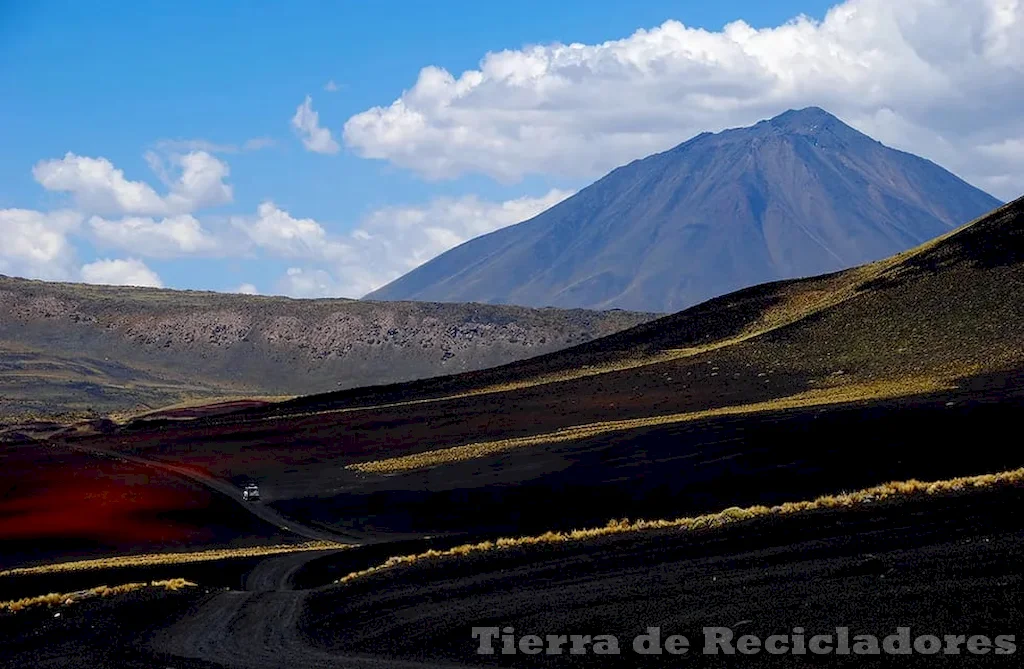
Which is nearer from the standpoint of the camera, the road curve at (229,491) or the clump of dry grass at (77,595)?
the clump of dry grass at (77,595)

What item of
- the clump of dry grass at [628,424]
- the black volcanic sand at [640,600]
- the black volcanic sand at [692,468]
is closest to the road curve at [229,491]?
the black volcanic sand at [692,468]

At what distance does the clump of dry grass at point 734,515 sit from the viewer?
1009 inches

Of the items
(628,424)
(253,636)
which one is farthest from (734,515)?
(628,424)

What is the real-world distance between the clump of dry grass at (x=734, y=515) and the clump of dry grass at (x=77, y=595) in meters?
4.25

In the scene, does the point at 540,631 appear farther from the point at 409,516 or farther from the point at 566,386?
the point at 566,386

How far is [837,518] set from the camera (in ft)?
78.7

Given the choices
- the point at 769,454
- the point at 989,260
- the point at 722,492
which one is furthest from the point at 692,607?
the point at 989,260

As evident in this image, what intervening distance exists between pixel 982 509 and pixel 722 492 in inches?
550

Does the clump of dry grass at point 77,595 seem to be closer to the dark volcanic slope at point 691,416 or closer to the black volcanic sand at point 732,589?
the black volcanic sand at point 732,589

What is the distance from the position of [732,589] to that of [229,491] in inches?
1529

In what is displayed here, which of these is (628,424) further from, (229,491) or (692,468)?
(229,491)

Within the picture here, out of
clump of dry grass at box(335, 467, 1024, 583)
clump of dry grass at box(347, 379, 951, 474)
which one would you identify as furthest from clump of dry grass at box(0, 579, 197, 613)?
clump of dry grass at box(347, 379, 951, 474)

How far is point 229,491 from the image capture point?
54.2 m

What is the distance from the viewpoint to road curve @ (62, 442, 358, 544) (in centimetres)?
4228
